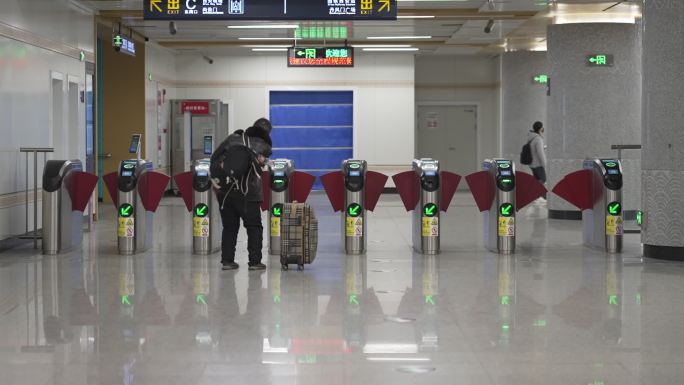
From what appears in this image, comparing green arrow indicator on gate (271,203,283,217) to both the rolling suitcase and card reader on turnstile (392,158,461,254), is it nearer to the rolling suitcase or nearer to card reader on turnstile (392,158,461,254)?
the rolling suitcase

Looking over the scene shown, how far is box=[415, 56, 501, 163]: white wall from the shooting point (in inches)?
963

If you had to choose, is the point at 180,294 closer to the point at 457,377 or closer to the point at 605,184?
the point at 457,377

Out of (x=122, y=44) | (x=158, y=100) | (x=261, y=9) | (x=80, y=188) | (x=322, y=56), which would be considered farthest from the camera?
(x=158, y=100)

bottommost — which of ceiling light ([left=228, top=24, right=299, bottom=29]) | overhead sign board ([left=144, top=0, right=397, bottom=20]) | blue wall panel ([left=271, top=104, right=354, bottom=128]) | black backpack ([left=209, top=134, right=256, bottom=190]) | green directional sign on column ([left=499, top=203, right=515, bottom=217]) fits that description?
green directional sign on column ([left=499, top=203, right=515, bottom=217])

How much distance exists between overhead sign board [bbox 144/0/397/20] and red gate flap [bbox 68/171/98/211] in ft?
6.40

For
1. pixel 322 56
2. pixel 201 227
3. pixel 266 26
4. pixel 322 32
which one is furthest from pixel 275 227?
pixel 322 32

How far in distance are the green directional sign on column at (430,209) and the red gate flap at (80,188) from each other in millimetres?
3735

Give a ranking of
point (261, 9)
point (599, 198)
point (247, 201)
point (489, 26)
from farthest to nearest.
Result: 1. point (489, 26)
2. point (599, 198)
3. point (261, 9)
4. point (247, 201)

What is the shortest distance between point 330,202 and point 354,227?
290 cm

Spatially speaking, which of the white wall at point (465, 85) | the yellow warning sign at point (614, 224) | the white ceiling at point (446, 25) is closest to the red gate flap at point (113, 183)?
the white ceiling at point (446, 25)

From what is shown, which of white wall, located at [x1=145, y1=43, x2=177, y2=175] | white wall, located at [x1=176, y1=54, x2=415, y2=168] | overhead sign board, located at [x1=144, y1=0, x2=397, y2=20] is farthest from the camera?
white wall, located at [x1=176, y1=54, x2=415, y2=168]

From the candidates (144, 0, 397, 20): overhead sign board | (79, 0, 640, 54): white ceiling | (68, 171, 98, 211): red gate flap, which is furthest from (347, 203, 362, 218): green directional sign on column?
(79, 0, 640, 54): white ceiling

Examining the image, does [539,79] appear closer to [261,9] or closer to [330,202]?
[330,202]

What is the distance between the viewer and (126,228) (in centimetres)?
1115
